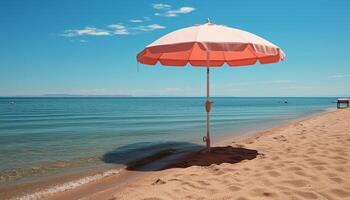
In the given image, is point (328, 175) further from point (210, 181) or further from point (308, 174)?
point (210, 181)

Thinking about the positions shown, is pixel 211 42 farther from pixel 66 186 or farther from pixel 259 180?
pixel 66 186

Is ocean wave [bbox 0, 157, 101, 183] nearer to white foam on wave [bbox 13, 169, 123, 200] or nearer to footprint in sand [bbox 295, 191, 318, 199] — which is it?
white foam on wave [bbox 13, 169, 123, 200]

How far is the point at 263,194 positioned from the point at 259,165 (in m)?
1.59

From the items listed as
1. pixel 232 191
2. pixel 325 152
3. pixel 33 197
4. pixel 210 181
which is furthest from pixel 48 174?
pixel 325 152

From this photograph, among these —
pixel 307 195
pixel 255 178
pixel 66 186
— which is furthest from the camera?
pixel 66 186

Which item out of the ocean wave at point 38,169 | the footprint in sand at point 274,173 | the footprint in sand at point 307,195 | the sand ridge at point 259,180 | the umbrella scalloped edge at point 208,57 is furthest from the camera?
the umbrella scalloped edge at point 208,57

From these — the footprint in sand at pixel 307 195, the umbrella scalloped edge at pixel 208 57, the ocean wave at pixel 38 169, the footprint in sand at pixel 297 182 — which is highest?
the umbrella scalloped edge at pixel 208 57

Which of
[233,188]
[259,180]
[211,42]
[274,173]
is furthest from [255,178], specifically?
[211,42]

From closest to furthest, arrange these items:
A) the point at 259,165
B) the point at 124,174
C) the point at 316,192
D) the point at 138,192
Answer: the point at 316,192, the point at 138,192, the point at 259,165, the point at 124,174

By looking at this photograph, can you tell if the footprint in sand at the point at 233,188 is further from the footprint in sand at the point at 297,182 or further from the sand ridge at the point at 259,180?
the footprint in sand at the point at 297,182

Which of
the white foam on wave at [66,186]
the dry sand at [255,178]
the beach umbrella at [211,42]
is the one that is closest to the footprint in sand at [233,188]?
the dry sand at [255,178]

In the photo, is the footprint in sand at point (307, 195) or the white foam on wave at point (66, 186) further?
the white foam on wave at point (66, 186)

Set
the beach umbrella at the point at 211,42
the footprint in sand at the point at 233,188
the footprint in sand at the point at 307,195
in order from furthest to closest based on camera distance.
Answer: the beach umbrella at the point at 211,42 < the footprint in sand at the point at 233,188 < the footprint in sand at the point at 307,195

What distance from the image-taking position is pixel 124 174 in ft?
19.7
